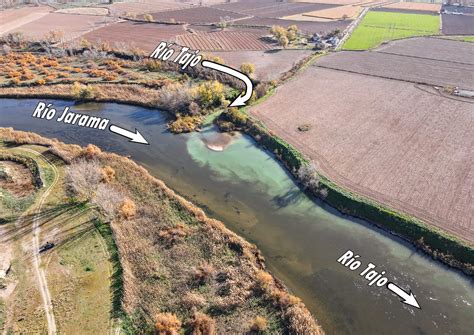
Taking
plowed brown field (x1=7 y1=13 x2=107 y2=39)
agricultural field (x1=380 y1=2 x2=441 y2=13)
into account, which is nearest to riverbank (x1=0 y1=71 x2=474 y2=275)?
plowed brown field (x1=7 y1=13 x2=107 y2=39)

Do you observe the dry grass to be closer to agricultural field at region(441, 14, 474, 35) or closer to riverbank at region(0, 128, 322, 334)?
riverbank at region(0, 128, 322, 334)

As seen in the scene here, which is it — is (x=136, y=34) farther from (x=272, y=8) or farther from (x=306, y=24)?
(x=272, y=8)

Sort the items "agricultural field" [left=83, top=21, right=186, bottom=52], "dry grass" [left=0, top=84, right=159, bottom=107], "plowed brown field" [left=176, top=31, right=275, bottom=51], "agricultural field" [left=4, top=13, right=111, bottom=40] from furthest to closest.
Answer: "agricultural field" [left=4, top=13, right=111, bottom=40], "agricultural field" [left=83, top=21, right=186, bottom=52], "plowed brown field" [left=176, top=31, right=275, bottom=51], "dry grass" [left=0, top=84, right=159, bottom=107]

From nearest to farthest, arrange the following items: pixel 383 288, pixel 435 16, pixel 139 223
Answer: pixel 383 288 < pixel 139 223 < pixel 435 16

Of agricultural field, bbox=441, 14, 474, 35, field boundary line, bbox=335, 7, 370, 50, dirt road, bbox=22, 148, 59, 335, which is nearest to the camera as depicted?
dirt road, bbox=22, 148, 59, 335

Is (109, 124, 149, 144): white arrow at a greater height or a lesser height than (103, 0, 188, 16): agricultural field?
lesser

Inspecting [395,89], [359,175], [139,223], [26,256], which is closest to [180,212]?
[139,223]

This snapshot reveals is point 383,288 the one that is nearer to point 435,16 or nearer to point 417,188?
point 417,188

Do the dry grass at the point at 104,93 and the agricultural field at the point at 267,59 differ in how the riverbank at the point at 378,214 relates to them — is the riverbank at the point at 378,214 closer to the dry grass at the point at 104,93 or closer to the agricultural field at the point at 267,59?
the dry grass at the point at 104,93
